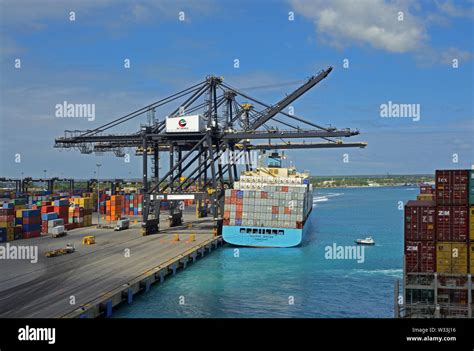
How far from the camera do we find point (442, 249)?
72.7 ft

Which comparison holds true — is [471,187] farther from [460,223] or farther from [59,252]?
[59,252]

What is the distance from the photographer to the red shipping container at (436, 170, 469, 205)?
74.0 feet

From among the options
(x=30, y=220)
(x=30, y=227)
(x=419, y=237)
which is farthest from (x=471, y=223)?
(x=30, y=227)

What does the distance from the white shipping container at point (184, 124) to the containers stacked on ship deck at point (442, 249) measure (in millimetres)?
37992

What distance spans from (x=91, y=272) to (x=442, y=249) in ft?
76.8

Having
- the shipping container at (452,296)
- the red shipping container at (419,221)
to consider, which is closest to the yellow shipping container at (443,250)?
the red shipping container at (419,221)

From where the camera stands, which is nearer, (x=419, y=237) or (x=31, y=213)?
(x=419, y=237)

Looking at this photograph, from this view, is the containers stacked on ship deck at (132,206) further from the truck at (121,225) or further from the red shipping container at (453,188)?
the red shipping container at (453,188)

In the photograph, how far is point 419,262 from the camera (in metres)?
22.4

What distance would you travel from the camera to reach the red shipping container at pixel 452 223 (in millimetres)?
22016

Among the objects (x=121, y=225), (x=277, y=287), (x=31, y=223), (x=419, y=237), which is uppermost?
(x=419, y=237)

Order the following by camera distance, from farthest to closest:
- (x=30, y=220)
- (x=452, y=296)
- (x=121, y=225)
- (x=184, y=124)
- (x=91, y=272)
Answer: (x=121, y=225)
(x=184, y=124)
(x=30, y=220)
(x=91, y=272)
(x=452, y=296)
